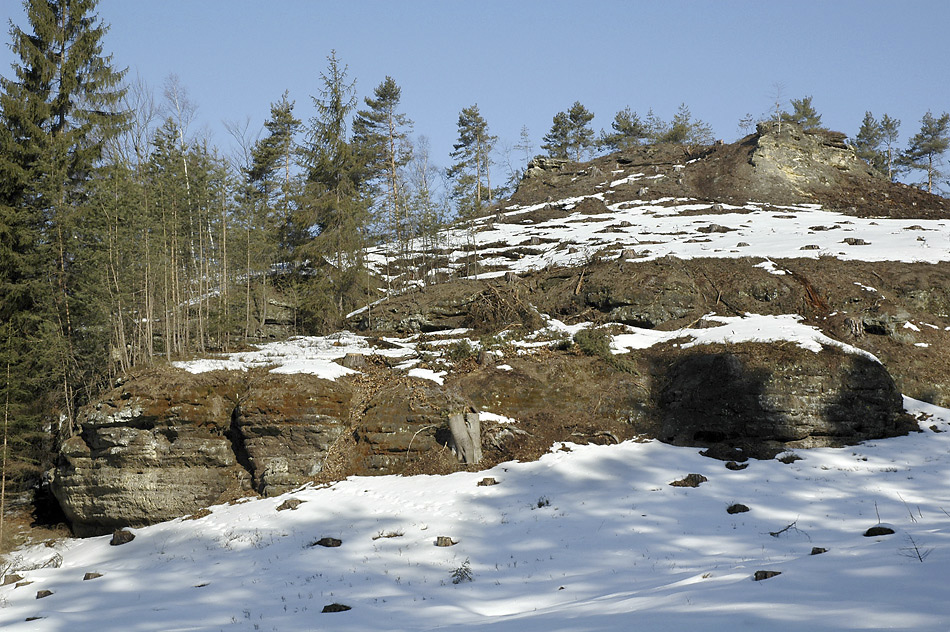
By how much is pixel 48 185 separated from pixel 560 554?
59.0 feet

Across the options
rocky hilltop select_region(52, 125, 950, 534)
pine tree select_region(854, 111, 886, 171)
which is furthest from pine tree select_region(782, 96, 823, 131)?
rocky hilltop select_region(52, 125, 950, 534)

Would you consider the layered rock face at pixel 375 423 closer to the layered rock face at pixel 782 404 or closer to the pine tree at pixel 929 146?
the layered rock face at pixel 782 404

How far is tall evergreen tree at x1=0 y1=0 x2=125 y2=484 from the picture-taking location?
16562 millimetres

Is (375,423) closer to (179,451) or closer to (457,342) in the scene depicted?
(457,342)

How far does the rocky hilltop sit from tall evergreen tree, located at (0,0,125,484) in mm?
4653

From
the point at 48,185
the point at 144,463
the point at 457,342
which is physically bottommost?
the point at 144,463

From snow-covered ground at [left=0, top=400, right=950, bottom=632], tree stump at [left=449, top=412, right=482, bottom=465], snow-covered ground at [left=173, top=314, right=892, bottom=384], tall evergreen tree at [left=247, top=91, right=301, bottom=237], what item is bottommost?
snow-covered ground at [left=0, top=400, right=950, bottom=632]

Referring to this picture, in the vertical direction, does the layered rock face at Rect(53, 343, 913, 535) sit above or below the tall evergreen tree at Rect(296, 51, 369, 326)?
below

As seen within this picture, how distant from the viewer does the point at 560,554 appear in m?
8.95

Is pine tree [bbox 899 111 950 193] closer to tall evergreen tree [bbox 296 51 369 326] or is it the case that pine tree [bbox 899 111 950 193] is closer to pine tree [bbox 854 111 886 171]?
pine tree [bbox 854 111 886 171]

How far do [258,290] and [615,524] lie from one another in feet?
70.1

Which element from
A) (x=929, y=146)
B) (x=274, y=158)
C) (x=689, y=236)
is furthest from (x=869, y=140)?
(x=274, y=158)

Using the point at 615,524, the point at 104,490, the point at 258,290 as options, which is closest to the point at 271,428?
the point at 104,490

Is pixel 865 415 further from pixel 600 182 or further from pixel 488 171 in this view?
pixel 488 171
